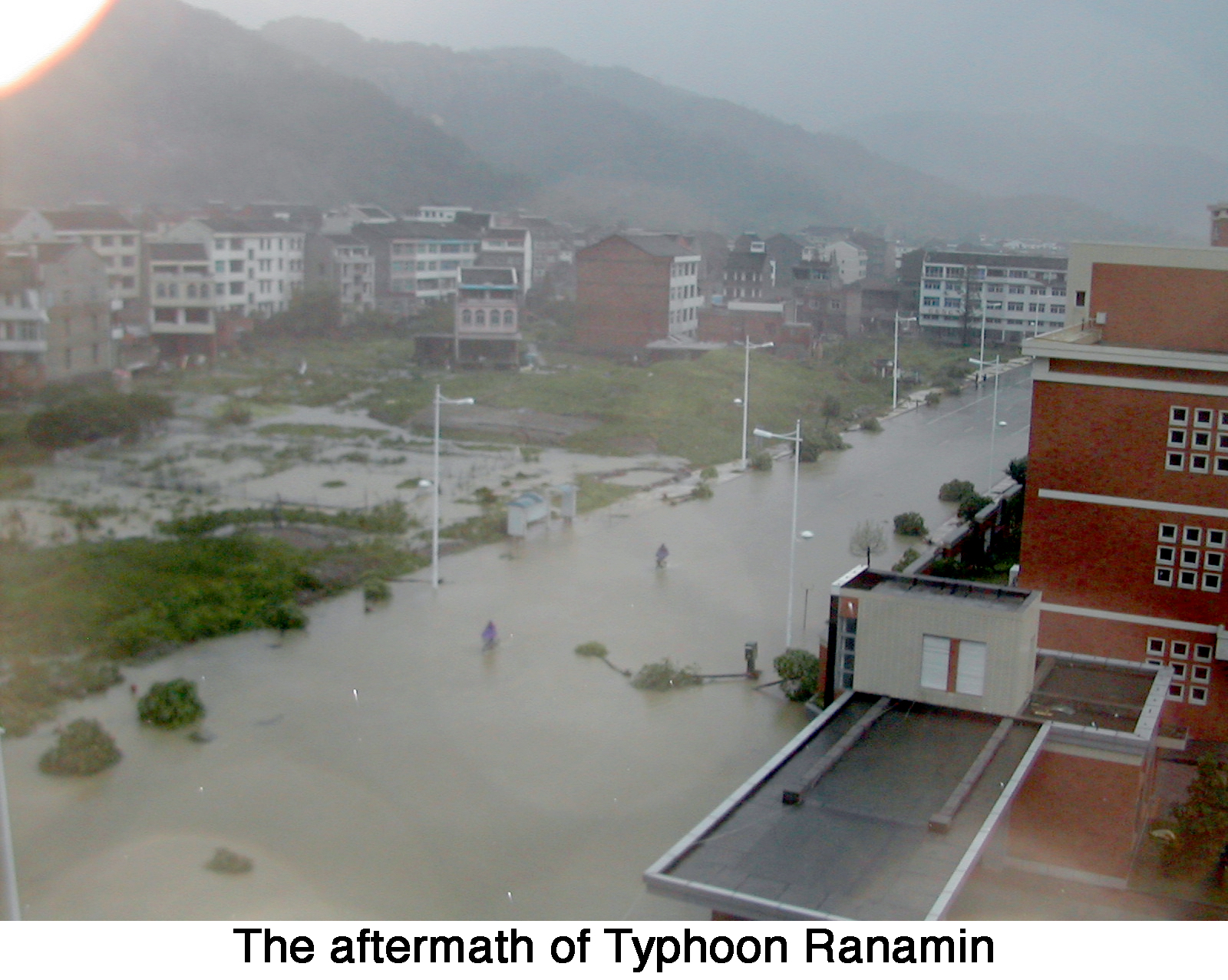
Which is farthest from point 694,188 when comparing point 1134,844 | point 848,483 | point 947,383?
point 1134,844

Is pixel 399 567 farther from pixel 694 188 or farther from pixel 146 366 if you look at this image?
pixel 694 188

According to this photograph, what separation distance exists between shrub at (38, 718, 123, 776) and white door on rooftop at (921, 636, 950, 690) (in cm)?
208

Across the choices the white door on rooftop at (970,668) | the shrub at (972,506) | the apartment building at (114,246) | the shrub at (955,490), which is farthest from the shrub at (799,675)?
the shrub at (955,490)

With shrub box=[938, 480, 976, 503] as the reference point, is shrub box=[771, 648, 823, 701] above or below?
below

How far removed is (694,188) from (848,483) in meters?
6.29

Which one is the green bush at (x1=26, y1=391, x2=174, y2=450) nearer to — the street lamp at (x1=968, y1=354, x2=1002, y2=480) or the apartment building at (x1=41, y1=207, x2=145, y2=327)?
the apartment building at (x1=41, y1=207, x2=145, y2=327)

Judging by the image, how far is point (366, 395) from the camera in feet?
21.9

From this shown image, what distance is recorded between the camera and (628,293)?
1121cm

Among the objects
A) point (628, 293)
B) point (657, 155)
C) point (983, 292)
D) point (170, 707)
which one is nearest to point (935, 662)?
point (170, 707)

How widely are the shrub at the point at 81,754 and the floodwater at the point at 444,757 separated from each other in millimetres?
42

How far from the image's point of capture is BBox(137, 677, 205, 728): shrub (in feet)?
11.0

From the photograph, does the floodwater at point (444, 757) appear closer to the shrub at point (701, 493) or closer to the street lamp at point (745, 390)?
the shrub at point (701, 493)

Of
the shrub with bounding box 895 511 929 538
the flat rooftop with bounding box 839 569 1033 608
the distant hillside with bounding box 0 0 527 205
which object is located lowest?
the shrub with bounding box 895 511 929 538

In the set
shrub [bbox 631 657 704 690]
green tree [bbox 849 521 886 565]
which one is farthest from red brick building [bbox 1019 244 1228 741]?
green tree [bbox 849 521 886 565]
